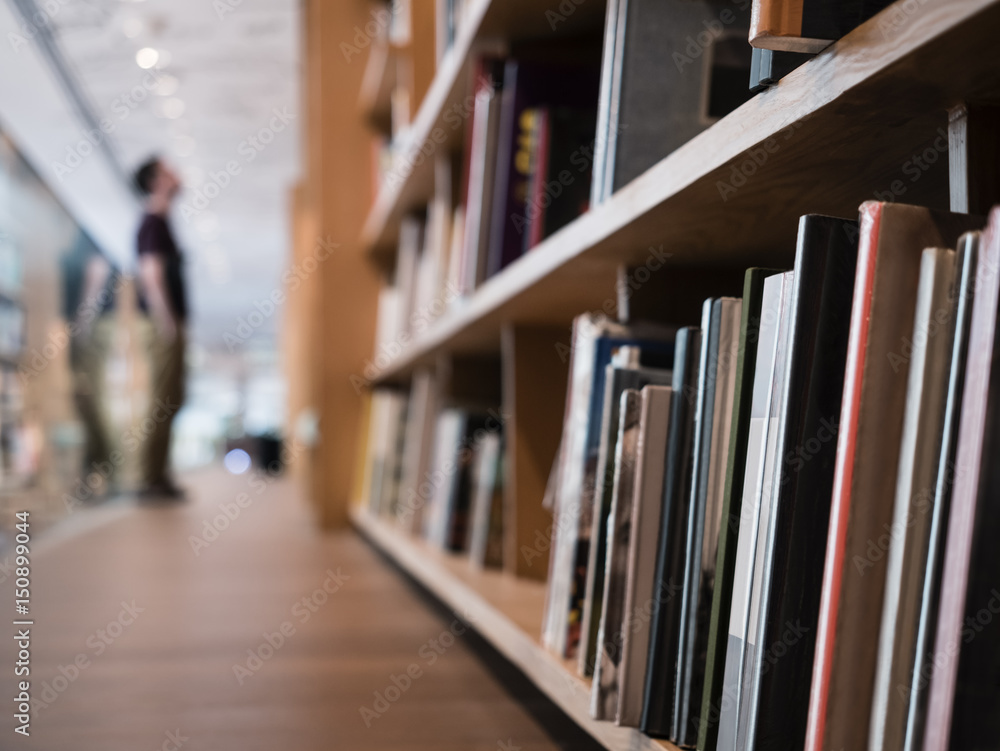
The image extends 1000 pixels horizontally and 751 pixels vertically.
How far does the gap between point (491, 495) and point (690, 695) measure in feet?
2.87

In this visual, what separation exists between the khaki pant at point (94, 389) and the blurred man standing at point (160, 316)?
21 cm

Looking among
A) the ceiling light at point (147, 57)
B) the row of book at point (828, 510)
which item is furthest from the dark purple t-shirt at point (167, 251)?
the row of book at point (828, 510)

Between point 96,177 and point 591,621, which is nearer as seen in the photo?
point 591,621

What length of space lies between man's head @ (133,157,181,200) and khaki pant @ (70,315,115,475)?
63cm

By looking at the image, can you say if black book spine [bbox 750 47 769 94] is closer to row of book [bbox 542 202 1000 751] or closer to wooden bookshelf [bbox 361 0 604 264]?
row of book [bbox 542 202 1000 751]

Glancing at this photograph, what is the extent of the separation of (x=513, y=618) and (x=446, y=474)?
2.26 feet

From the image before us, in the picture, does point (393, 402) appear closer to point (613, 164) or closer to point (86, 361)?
point (613, 164)

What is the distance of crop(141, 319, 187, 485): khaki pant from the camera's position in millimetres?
3719

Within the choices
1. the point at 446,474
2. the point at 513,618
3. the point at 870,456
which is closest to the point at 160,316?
the point at 446,474

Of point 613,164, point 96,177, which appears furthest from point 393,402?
point 96,177

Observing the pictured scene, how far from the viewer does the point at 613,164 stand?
30.9 inches

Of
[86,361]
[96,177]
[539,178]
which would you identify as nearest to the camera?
[539,178]

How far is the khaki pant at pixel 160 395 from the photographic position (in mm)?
3719

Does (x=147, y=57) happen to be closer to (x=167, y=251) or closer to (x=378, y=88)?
(x=167, y=251)
